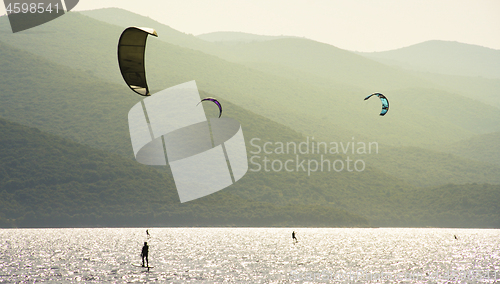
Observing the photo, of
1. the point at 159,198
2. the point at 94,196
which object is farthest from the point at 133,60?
the point at 159,198

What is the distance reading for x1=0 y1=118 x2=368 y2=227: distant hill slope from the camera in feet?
460

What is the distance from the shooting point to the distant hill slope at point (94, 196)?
14025 cm

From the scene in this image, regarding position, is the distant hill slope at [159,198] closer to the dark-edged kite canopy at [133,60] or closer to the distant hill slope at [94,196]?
the distant hill slope at [94,196]

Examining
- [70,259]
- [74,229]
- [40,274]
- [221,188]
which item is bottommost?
[74,229]

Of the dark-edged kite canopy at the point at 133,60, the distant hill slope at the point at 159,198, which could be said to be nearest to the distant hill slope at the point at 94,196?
the distant hill slope at the point at 159,198

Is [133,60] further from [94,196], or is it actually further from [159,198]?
[159,198]

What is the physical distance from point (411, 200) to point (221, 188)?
68471 mm

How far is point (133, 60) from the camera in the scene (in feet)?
111

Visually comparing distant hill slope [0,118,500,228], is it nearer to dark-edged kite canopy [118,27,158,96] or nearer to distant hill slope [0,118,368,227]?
distant hill slope [0,118,368,227]

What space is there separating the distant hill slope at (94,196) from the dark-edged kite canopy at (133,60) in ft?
385

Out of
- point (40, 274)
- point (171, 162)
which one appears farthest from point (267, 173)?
point (40, 274)

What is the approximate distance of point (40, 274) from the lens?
4572 cm

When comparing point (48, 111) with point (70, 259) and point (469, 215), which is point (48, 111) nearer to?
point (70, 259)

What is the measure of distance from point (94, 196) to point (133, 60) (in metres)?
119
